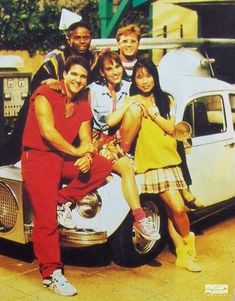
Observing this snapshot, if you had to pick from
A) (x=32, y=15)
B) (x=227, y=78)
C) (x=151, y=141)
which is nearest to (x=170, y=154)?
(x=151, y=141)

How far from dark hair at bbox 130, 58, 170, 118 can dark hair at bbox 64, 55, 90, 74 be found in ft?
1.38

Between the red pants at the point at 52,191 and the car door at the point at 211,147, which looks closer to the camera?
the red pants at the point at 52,191

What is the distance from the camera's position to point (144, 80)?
4.84 meters

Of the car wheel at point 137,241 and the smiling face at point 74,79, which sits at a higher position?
the smiling face at point 74,79

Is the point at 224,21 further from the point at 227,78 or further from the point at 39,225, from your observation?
the point at 39,225

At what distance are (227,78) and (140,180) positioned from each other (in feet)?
5.05

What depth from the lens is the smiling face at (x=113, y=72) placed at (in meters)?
4.82

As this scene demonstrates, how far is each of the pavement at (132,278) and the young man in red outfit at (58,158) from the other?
233mm

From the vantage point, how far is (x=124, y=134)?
4805 millimetres

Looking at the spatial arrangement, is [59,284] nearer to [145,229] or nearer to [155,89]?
[145,229]

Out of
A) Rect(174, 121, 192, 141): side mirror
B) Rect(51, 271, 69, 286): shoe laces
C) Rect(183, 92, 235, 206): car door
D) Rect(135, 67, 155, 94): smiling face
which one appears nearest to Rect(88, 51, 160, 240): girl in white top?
Rect(135, 67, 155, 94): smiling face

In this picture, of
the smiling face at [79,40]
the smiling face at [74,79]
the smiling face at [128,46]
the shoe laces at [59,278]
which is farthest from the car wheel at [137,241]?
the smiling face at [79,40]

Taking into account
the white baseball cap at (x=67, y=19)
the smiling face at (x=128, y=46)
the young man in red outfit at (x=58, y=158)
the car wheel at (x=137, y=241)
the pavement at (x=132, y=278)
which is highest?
the white baseball cap at (x=67, y=19)

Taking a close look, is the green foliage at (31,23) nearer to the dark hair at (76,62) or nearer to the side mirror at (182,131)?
the dark hair at (76,62)
